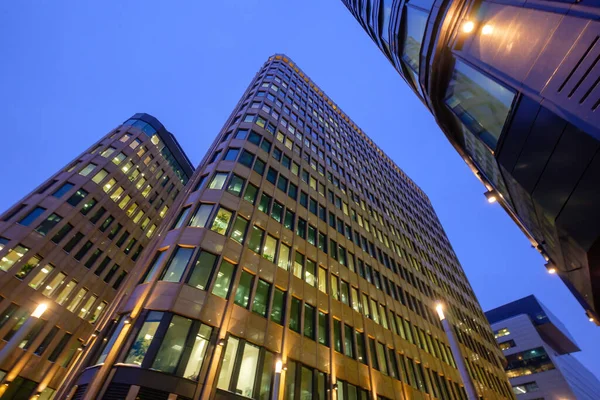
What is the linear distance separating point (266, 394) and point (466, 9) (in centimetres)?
1924

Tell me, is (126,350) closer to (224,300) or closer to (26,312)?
(224,300)

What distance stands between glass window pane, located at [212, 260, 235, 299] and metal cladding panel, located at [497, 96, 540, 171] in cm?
1493

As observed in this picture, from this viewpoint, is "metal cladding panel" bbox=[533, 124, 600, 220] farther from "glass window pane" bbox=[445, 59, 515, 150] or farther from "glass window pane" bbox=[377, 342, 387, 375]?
"glass window pane" bbox=[377, 342, 387, 375]

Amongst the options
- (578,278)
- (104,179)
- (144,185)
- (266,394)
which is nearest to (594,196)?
(578,278)

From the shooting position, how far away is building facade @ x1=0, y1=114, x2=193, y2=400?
92.5ft

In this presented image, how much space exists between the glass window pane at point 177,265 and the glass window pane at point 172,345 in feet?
8.25

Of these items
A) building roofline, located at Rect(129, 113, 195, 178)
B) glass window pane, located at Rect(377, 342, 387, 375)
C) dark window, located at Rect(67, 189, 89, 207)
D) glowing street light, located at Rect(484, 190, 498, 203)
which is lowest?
glass window pane, located at Rect(377, 342, 387, 375)

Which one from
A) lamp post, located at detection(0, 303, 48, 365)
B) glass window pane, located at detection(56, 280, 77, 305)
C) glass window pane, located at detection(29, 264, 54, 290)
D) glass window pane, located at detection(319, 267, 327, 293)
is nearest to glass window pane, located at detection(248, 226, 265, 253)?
glass window pane, located at detection(319, 267, 327, 293)

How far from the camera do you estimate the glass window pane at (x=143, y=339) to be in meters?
12.8

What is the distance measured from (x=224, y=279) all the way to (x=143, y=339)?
5.03 m

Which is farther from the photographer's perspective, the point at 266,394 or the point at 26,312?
the point at 26,312

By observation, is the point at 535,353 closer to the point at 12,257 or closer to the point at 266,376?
the point at 266,376

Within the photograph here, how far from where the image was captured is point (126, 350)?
13031mm

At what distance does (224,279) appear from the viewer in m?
17.3
